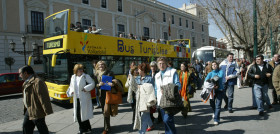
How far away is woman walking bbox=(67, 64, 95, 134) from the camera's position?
4.21m

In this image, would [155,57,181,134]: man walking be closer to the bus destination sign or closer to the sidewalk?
the sidewalk

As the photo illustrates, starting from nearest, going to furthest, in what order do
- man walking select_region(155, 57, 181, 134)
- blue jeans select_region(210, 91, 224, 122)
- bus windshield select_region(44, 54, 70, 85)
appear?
man walking select_region(155, 57, 181, 134) → blue jeans select_region(210, 91, 224, 122) → bus windshield select_region(44, 54, 70, 85)

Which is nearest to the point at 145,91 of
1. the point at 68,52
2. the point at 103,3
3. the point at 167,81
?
the point at 167,81

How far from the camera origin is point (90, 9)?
2386 centimetres

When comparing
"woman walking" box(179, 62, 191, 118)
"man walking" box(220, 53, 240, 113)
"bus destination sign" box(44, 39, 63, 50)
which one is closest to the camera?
"woman walking" box(179, 62, 191, 118)

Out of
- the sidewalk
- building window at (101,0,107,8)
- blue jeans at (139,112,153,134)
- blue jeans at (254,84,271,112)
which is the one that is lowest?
the sidewalk

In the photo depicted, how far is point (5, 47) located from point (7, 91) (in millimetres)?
9313

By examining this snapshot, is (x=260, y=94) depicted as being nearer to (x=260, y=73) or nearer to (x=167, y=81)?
(x=260, y=73)

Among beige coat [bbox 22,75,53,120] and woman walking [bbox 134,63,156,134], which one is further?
woman walking [bbox 134,63,156,134]

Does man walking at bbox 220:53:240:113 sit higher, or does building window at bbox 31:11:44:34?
building window at bbox 31:11:44:34

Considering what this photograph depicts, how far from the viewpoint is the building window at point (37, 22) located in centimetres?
1917

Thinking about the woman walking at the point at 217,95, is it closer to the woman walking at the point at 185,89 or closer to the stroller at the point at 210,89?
the stroller at the point at 210,89

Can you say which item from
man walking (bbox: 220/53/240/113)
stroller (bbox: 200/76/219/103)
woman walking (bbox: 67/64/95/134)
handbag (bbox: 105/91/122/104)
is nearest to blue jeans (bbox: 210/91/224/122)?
stroller (bbox: 200/76/219/103)

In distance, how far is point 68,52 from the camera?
6949 millimetres
